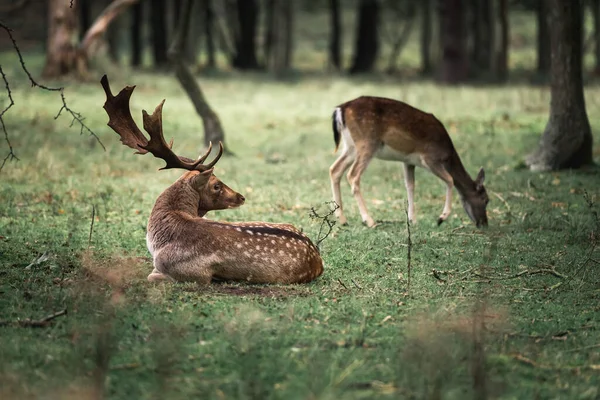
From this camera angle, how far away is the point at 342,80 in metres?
27.6

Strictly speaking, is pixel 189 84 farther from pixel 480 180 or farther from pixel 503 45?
pixel 503 45

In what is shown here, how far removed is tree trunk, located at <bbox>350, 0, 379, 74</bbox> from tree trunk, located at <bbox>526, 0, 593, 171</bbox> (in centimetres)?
2072

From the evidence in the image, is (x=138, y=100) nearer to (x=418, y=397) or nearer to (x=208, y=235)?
(x=208, y=235)

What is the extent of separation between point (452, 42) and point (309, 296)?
21241mm

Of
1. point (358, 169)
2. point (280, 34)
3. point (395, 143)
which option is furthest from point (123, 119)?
point (280, 34)

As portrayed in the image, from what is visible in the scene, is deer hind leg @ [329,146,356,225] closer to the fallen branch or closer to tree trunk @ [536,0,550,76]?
the fallen branch

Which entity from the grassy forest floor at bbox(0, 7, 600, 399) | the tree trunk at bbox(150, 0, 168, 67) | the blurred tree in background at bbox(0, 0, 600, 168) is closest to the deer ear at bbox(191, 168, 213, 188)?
the grassy forest floor at bbox(0, 7, 600, 399)

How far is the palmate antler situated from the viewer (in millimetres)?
7809

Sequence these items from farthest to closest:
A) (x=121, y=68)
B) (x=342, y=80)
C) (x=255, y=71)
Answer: (x=255, y=71) < (x=342, y=80) < (x=121, y=68)

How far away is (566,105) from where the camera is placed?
13.2 m

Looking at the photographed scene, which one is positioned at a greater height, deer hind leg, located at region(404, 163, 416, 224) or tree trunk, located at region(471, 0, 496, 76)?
tree trunk, located at region(471, 0, 496, 76)

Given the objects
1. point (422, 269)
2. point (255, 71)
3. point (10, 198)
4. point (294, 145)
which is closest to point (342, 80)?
point (255, 71)

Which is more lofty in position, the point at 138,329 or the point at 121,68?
the point at 121,68

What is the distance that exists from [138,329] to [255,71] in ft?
91.3
